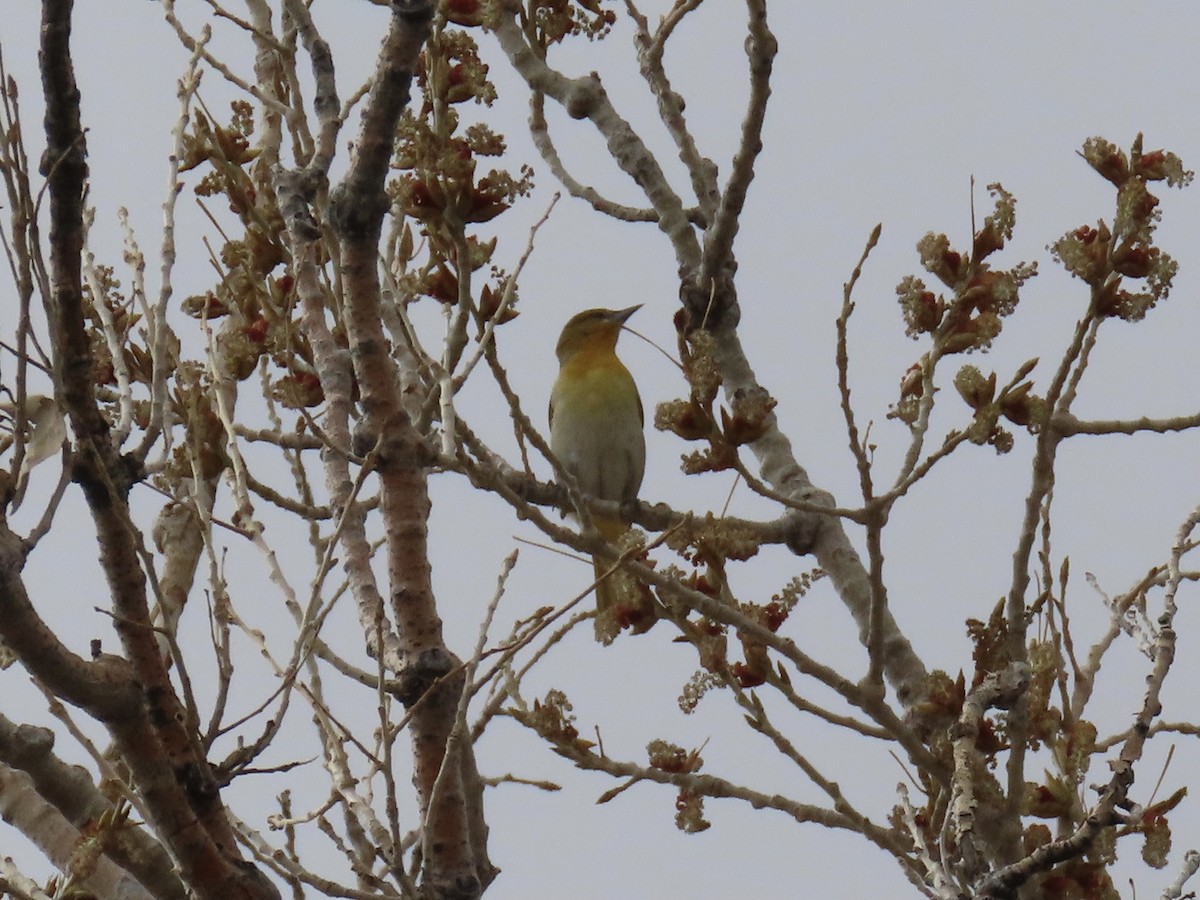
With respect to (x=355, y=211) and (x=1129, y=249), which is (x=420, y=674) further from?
(x=1129, y=249)

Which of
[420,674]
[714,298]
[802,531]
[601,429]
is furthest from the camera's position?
[601,429]

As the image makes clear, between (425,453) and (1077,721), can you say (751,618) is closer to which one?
(1077,721)

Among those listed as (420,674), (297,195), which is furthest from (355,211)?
(420,674)

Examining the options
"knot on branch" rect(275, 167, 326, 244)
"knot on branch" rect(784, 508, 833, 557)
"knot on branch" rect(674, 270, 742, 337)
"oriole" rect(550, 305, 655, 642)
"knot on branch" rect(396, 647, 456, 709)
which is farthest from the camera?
"oriole" rect(550, 305, 655, 642)

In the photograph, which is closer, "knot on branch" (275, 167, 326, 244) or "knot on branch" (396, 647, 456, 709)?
"knot on branch" (396, 647, 456, 709)

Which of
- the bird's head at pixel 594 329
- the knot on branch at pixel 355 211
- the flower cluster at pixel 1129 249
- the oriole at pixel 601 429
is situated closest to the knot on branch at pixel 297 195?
the knot on branch at pixel 355 211

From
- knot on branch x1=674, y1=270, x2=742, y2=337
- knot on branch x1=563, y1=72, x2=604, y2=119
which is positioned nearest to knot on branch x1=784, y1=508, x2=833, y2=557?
knot on branch x1=674, y1=270, x2=742, y2=337

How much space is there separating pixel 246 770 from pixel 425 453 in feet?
2.45

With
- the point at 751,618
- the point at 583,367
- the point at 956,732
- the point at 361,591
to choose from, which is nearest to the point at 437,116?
the point at 361,591

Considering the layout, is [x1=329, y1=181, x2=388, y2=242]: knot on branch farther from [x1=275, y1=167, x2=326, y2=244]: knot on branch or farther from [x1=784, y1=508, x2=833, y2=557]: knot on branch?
[x1=784, y1=508, x2=833, y2=557]: knot on branch

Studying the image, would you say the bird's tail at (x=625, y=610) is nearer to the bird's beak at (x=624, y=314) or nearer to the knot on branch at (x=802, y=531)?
the knot on branch at (x=802, y=531)

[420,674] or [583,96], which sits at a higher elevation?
[583,96]

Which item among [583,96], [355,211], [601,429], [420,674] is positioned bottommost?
[420,674]

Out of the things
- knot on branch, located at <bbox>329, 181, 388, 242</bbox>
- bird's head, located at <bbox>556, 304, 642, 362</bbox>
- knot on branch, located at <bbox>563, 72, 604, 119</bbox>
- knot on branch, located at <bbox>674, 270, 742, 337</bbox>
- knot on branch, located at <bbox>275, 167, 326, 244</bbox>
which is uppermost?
bird's head, located at <bbox>556, 304, 642, 362</bbox>
